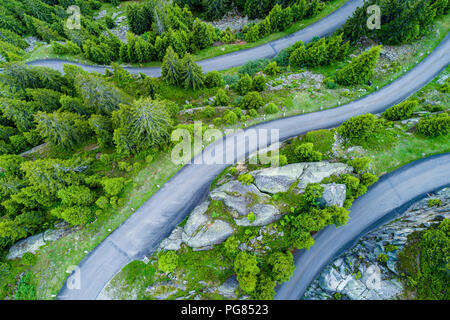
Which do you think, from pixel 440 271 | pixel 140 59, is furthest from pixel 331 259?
pixel 140 59

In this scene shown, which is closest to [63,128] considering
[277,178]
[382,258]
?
[277,178]

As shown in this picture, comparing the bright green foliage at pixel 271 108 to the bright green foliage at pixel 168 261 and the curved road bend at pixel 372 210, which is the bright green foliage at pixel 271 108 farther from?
the bright green foliage at pixel 168 261

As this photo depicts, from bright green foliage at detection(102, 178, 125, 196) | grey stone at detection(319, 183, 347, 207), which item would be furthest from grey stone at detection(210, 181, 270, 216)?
bright green foliage at detection(102, 178, 125, 196)

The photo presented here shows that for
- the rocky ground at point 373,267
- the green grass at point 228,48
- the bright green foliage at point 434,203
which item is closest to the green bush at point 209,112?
the green grass at point 228,48

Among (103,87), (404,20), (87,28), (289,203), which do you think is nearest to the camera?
(289,203)

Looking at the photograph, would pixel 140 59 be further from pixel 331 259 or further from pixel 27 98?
pixel 331 259

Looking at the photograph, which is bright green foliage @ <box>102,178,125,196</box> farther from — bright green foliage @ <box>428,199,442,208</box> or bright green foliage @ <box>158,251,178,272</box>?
bright green foliage @ <box>428,199,442,208</box>
